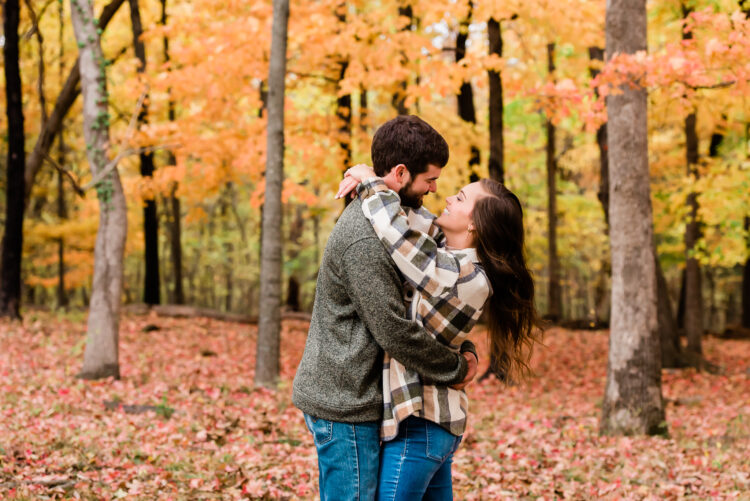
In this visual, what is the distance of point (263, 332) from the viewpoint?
9.43 metres

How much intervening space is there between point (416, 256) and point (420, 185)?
0.32m

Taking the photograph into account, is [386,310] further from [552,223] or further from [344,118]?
[552,223]

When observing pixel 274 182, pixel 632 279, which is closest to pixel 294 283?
pixel 274 182

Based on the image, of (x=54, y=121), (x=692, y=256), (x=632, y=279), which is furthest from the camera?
(x=54, y=121)

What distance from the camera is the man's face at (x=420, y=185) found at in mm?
2277

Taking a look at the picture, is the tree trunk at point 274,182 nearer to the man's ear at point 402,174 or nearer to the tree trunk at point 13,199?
the tree trunk at point 13,199

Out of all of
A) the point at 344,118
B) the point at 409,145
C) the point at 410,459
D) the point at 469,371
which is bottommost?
the point at 410,459

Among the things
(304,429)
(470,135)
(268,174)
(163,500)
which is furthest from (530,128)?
(163,500)

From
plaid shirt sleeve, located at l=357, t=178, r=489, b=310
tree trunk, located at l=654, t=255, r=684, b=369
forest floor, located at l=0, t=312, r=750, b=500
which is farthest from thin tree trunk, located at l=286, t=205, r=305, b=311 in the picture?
plaid shirt sleeve, located at l=357, t=178, r=489, b=310

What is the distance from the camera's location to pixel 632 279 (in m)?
6.91

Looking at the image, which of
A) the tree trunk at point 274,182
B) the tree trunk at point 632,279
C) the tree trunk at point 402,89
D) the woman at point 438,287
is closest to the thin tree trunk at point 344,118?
the tree trunk at point 402,89

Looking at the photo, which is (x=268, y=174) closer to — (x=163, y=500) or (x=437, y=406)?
(x=163, y=500)

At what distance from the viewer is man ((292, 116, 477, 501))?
2113mm

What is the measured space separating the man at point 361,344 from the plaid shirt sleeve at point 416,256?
5 centimetres
